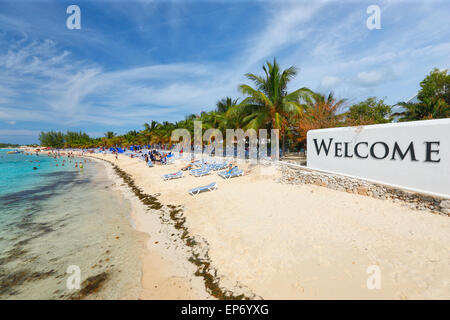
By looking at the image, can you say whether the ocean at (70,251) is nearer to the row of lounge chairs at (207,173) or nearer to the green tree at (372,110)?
the row of lounge chairs at (207,173)

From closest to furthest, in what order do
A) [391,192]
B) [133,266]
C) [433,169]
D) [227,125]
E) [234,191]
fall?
[133,266] → [433,169] → [391,192] → [234,191] → [227,125]

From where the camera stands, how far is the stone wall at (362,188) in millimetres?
5211

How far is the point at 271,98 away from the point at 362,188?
7.25 m

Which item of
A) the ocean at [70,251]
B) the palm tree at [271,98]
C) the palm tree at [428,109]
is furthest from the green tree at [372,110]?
the ocean at [70,251]

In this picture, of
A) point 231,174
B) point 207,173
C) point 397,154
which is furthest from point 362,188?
point 207,173

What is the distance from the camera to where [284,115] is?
37.9ft

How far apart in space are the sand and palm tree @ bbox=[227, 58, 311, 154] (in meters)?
5.60

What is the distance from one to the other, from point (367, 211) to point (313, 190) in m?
2.31

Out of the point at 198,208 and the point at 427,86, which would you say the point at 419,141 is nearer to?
the point at 198,208

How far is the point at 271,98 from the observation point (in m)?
11.3

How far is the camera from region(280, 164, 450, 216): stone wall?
5.21 m

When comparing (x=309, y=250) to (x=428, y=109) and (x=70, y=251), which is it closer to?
(x=70, y=251)
